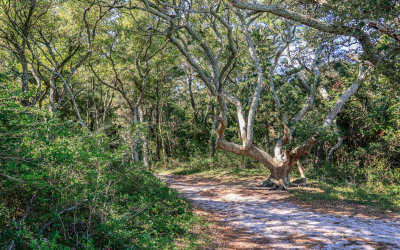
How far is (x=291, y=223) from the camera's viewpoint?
20.2 feet

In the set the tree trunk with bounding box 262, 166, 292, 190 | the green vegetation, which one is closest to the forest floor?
the tree trunk with bounding box 262, 166, 292, 190

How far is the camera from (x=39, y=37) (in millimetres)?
10711

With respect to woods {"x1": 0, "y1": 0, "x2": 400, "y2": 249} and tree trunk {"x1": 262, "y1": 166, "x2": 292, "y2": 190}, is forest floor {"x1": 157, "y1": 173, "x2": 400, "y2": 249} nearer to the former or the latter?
tree trunk {"x1": 262, "y1": 166, "x2": 292, "y2": 190}

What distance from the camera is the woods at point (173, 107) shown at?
3.59m

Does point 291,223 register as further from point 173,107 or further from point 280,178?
point 173,107

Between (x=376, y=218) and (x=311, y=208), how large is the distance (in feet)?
5.46

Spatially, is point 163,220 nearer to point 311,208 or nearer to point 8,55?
point 311,208

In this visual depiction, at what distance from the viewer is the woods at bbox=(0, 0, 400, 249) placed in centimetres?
359

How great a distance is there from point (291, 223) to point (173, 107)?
18476mm

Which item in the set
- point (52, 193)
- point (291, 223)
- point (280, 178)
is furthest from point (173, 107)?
point (52, 193)

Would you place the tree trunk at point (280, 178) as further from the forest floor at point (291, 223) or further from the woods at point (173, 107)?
the forest floor at point (291, 223)

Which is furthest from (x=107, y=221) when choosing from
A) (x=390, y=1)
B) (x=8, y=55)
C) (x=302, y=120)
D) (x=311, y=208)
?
(x=8, y=55)

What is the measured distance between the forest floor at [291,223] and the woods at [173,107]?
1022 millimetres

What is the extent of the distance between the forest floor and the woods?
1.02m
